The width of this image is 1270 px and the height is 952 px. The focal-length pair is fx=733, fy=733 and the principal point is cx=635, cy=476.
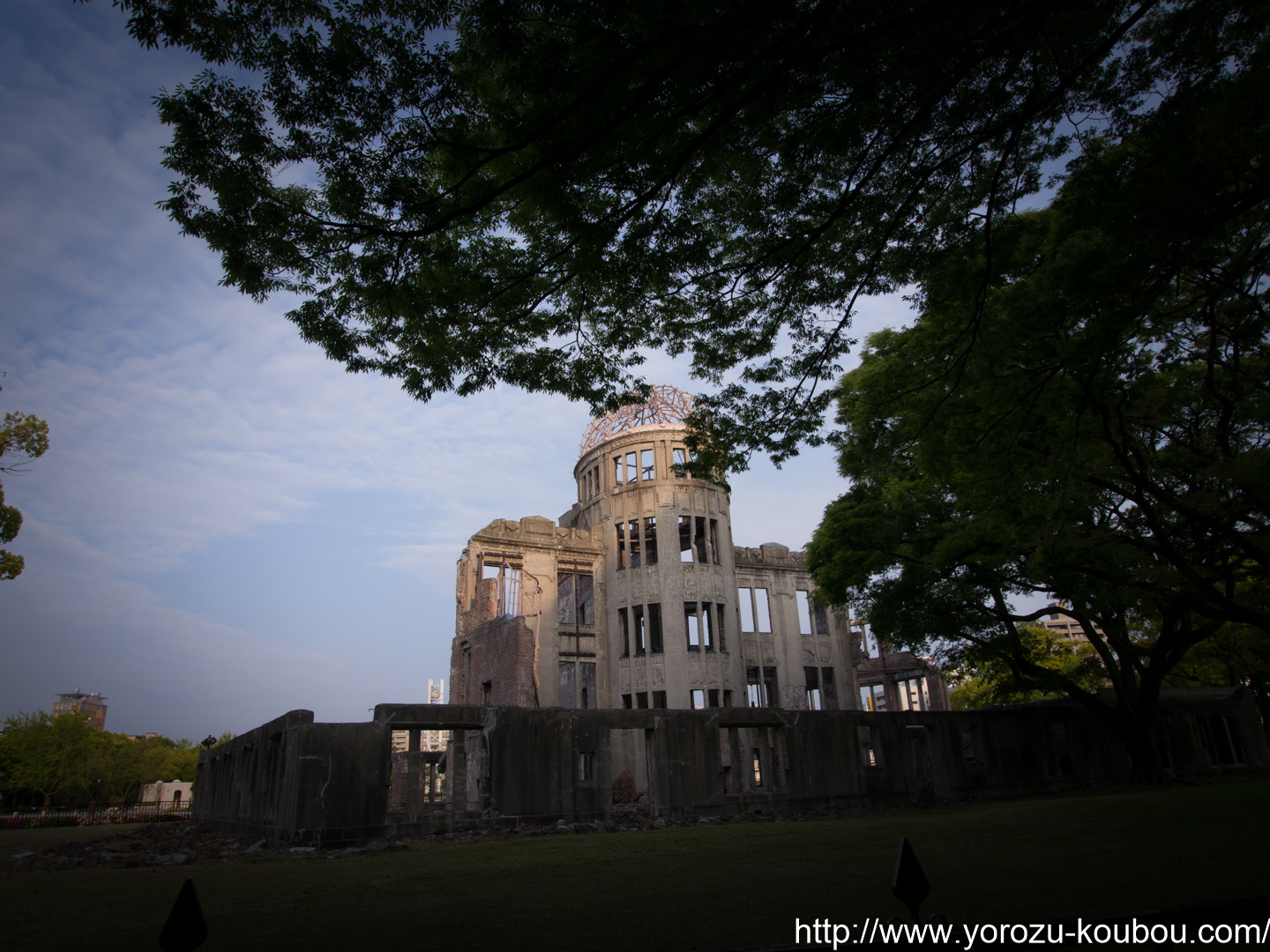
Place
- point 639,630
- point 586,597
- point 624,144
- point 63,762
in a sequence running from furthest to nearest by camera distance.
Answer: point 63,762
point 586,597
point 639,630
point 624,144

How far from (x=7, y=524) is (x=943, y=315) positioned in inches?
823

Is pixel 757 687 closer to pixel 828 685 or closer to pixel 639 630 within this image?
pixel 828 685

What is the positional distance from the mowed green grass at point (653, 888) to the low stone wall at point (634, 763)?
3.42 metres

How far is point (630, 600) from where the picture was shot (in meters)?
32.3

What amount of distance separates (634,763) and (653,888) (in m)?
22.9

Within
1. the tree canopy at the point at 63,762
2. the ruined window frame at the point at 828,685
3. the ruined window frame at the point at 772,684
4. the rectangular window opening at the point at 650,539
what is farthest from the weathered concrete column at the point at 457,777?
the tree canopy at the point at 63,762

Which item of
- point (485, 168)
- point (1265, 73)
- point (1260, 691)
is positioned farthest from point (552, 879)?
point (1260, 691)

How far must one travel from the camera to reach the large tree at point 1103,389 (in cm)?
782

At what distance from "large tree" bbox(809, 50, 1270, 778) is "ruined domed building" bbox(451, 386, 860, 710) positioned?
1160 cm

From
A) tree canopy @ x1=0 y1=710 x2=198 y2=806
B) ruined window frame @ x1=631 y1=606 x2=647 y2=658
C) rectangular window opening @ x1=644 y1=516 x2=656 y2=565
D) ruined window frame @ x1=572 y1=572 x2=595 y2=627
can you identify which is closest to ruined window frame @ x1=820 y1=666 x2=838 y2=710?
ruined window frame @ x1=631 y1=606 x2=647 y2=658

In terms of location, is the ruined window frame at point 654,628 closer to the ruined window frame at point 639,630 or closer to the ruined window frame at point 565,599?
the ruined window frame at point 639,630

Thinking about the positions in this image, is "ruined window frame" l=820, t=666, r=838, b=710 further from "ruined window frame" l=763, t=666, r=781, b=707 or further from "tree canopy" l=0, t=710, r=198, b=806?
"tree canopy" l=0, t=710, r=198, b=806

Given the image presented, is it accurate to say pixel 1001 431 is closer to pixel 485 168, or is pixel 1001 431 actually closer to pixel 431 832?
pixel 485 168

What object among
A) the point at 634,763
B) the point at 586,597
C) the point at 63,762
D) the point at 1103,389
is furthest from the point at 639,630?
the point at 63,762
